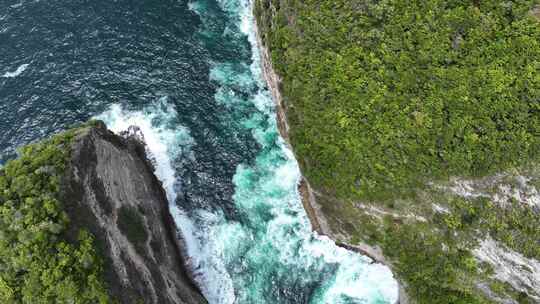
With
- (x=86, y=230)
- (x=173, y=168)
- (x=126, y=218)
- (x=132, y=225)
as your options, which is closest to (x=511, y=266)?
(x=132, y=225)

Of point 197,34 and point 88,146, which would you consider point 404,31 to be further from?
point 88,146

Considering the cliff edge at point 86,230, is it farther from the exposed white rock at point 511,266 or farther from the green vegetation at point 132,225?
the exposed white rock at point 511,266

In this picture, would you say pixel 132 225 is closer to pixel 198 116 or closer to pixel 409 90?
pixel 198 116

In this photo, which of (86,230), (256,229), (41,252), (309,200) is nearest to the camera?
(41,252)

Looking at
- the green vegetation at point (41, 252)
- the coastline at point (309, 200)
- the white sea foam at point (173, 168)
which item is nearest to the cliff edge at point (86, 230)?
the green vegetation at point (41, 252)

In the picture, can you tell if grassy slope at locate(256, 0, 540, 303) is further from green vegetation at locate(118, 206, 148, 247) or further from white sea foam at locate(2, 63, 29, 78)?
white sea foam at locate(2, 63, 29, 78)

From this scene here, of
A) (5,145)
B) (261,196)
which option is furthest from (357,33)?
(5,145)
